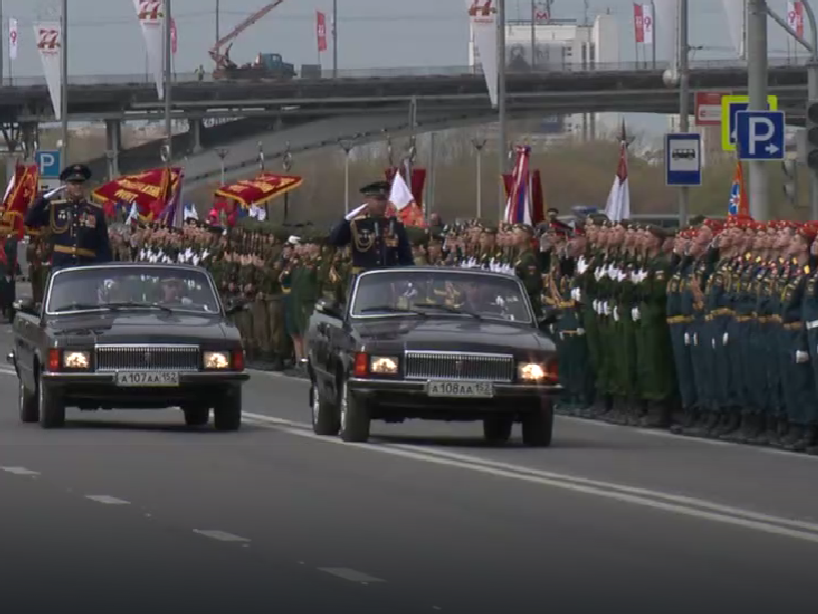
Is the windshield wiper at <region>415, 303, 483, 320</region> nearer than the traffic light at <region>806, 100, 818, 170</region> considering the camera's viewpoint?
Yes

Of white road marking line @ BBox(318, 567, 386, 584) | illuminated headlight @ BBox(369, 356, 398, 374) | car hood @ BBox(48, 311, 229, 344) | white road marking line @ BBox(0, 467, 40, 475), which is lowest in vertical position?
white road marking line @ BBox(0, 467, 40, 475)

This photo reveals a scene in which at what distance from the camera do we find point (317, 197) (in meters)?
136

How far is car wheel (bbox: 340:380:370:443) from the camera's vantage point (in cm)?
2022

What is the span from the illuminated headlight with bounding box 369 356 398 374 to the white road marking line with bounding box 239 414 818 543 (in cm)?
62

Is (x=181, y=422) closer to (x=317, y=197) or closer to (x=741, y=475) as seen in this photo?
(x=741, y=475)

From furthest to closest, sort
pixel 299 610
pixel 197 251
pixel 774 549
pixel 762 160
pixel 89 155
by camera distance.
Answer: pixel 89 155 < pixel 197 251 < pixel 762 160 < pixel 774 549 < pixel 299 610

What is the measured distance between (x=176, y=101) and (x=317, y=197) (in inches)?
950

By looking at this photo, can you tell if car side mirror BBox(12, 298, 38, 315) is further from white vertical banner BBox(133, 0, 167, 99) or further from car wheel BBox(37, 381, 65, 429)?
white vertical banner BBox(133, 0, 167, 99)

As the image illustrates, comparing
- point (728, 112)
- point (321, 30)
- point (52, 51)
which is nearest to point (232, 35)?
point (321, 30)

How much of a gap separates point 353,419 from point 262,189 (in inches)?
1085

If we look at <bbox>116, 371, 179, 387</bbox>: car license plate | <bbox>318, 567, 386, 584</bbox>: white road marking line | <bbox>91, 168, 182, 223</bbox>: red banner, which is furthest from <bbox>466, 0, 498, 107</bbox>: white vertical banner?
<bbox>318, 567, 386, 584</bbox>: white road marking line

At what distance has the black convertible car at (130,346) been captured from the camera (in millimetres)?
21188

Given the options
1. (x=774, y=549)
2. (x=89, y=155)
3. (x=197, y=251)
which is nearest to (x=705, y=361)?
(x=774, y=549)

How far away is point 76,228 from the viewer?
2819 centimetres
